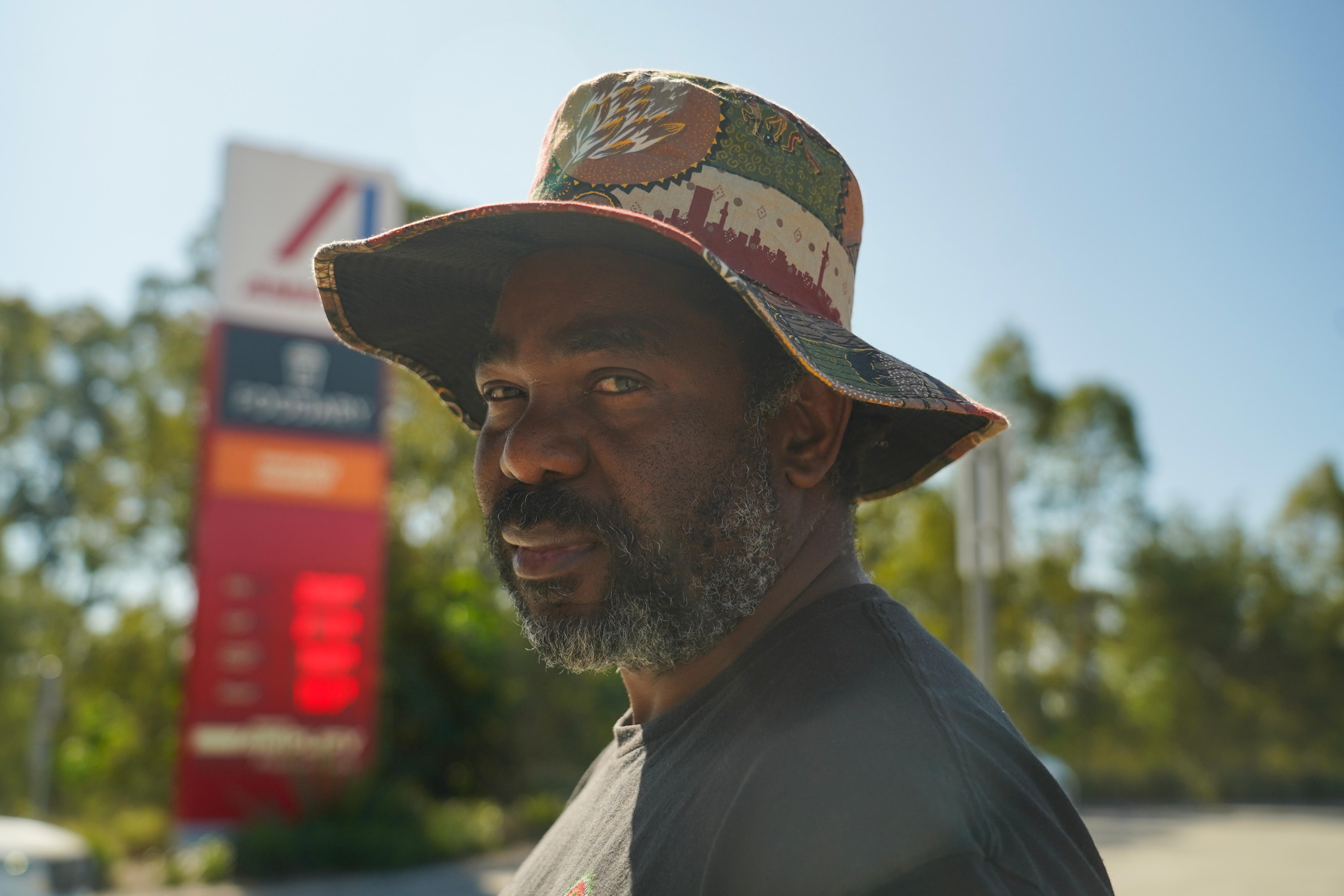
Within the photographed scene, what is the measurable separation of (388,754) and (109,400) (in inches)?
676

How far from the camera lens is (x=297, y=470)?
11758 mm

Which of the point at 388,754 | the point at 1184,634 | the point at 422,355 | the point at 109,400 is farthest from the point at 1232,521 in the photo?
the point at 422,355

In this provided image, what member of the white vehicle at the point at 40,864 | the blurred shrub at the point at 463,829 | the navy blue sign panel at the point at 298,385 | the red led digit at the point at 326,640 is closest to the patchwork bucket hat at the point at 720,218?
the white vehicle at the point at 40,864

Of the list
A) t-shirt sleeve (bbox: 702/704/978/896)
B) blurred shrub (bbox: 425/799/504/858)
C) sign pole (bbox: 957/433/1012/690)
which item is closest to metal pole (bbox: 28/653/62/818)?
blurred shrub (bbox: 425/799/504/858)

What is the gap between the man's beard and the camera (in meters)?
1.39

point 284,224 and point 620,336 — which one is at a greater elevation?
point 284,224

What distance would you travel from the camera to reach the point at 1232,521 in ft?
94.7

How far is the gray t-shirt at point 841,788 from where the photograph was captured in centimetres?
90

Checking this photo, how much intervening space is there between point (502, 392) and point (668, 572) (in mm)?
418

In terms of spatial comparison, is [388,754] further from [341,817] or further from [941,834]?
[941,834]

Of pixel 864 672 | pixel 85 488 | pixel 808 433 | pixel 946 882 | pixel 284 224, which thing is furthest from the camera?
pixel 85 488

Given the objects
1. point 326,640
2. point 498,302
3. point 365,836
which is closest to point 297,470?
point 326,640

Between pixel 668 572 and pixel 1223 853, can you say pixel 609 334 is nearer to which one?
pixel 668 572

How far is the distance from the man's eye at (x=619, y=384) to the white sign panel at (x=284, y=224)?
35.4ft
